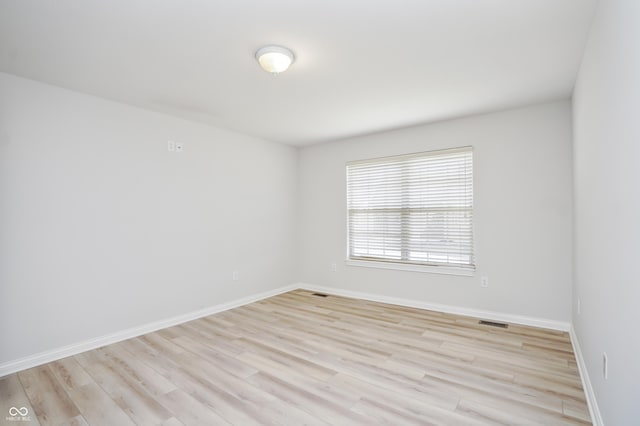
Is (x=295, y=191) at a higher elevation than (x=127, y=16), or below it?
below

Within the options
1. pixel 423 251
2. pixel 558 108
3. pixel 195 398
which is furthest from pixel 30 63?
pixel 558 108

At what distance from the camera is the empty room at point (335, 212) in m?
1.86

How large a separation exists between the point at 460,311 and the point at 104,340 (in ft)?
12.7

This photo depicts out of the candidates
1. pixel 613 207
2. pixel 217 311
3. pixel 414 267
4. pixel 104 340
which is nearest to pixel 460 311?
pixel 414 267

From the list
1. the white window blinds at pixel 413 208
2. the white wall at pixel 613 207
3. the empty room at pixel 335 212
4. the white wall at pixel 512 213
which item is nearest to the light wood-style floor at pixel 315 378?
the empty room at pixel 335 212

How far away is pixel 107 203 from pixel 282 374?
2.36 m

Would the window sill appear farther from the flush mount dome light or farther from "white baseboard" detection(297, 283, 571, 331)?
the flush mount dome light

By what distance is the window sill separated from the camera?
383 cm

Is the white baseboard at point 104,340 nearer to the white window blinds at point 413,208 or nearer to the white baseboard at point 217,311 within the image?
the white baseboard at point 217,311

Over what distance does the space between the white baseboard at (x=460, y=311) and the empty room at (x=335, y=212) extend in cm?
2

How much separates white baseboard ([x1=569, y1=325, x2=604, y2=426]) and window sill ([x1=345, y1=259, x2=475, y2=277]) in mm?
1191

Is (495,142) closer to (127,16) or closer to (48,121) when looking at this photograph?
(127,16)

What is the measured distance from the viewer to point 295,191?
5.40m

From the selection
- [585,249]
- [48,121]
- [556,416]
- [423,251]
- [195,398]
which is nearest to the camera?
[556,416]
